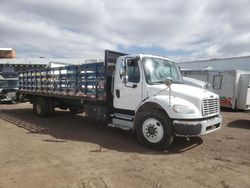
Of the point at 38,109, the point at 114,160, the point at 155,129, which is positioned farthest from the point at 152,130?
the point at 38,109

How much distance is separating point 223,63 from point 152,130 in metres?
23.8

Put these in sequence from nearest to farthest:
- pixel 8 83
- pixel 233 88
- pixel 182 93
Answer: pixel 182 93, pixel 233 88, pixel 8 83

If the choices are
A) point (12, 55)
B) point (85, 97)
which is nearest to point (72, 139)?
point (85, 97)

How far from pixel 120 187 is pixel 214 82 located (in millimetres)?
14546

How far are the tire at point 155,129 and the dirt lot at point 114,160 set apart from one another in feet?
0.75

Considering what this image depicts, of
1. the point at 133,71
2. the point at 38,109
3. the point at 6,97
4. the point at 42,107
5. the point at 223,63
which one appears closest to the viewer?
the point at 133,71

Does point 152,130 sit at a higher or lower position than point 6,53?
lower

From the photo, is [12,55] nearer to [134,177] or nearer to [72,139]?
[72,139]

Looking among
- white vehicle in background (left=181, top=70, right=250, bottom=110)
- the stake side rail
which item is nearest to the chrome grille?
the stake side rail

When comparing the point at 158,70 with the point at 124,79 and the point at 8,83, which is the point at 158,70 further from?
the point at 8,83

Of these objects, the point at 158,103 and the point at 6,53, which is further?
the point at 6,53

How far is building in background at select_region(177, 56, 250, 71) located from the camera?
2602 cm

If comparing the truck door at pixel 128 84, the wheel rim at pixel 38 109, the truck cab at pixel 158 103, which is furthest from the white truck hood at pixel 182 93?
the wheel rim at pixel 38 109

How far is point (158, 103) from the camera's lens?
643cm
